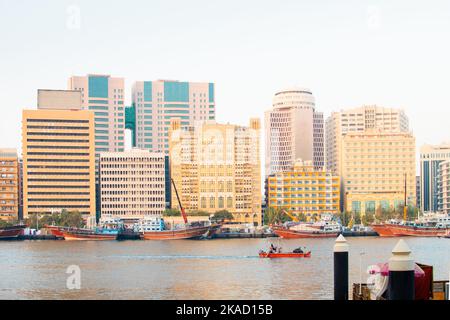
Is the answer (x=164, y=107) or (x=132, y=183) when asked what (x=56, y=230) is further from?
(x=164, y=107)

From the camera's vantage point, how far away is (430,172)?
98.2 m

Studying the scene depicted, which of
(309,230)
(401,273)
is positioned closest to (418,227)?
(309,230)

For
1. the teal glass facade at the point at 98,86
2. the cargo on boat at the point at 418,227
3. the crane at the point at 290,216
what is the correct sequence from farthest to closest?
the teal glass facade at the point at 98,86, the crane at the point at 290,216, the cargo on boat at the point at 418,227

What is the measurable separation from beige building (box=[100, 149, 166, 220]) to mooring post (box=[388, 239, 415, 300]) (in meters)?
89.9

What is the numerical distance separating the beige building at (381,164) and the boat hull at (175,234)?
64.4 ft

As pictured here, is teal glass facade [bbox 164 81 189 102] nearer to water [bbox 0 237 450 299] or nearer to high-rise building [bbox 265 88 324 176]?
high-rise building [bbox 265 88 324 176]

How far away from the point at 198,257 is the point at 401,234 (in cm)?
3870

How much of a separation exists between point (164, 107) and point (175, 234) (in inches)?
970

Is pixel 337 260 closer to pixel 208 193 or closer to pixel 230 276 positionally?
pixel 230 276

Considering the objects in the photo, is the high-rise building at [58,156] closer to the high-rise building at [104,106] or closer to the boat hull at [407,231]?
the high-rise building at [104,106]

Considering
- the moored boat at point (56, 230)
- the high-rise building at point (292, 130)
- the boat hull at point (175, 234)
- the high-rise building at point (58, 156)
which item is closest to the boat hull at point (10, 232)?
the moored boat at point (56, 230)

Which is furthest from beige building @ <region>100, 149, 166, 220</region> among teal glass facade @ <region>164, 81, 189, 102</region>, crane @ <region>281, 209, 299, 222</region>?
crane @ <region>281, 209, 299, 222</region>

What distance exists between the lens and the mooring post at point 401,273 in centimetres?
740

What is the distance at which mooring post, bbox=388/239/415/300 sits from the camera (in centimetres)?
740
